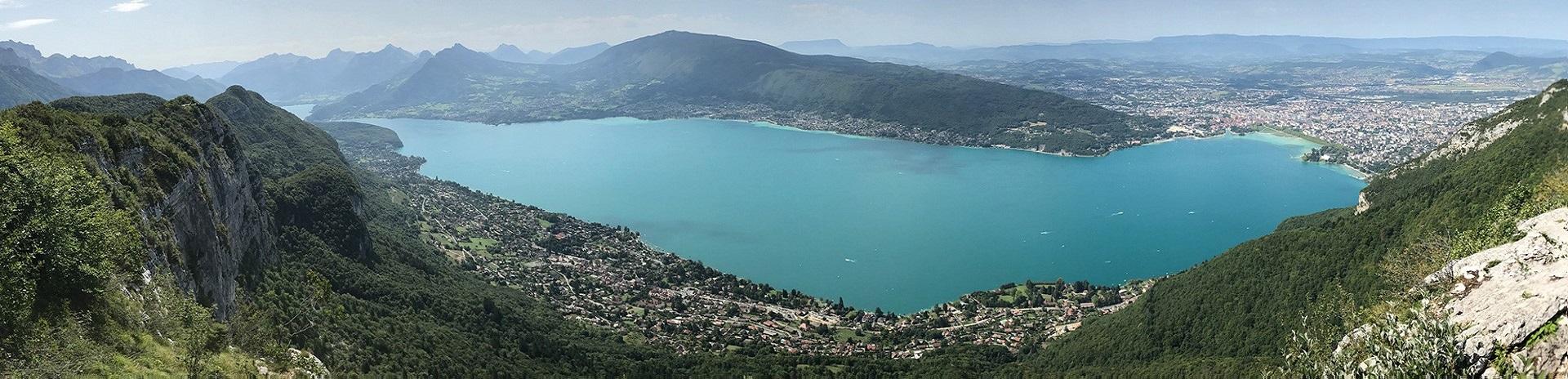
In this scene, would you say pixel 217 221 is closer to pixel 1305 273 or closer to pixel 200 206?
pixel 200 206

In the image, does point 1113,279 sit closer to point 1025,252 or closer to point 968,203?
point 1025,252

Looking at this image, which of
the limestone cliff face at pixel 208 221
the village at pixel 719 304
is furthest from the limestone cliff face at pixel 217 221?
the village at pixel 719 304

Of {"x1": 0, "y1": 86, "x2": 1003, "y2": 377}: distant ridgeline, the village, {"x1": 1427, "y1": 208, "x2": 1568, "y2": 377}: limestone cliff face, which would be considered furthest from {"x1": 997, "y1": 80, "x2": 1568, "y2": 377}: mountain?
{"x1": 1427, "y1": 208, "x2": 1568, "y2": 377}: limestone cliff face

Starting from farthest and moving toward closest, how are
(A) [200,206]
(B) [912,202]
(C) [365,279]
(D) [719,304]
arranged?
(B) [912,202] < (D) [719,304] < (C) [365,279] < (A) [200,206]

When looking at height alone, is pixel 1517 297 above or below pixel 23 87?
below

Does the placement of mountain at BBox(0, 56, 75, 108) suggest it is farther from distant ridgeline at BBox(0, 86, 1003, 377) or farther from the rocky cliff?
the rocky cliff

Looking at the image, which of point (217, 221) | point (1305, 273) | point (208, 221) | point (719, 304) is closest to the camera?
point (208, 221)

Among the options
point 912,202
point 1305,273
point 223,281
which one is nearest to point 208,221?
point 223,281
